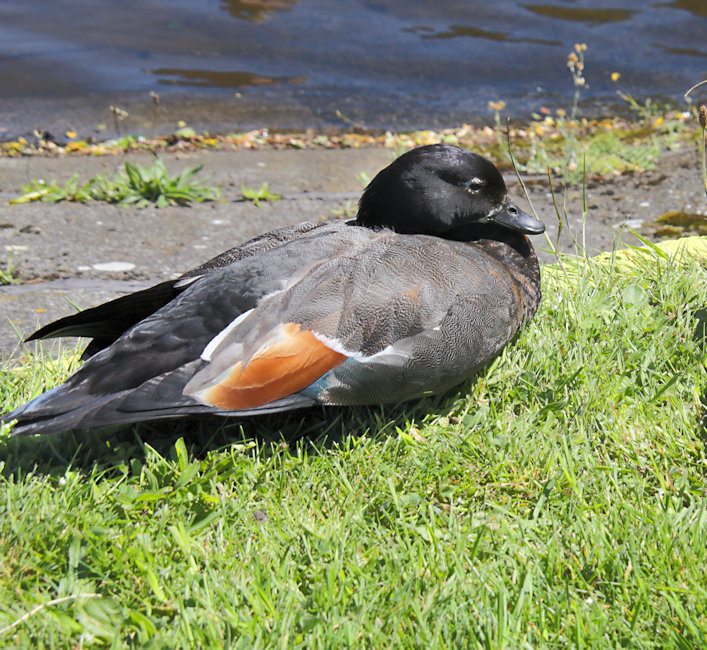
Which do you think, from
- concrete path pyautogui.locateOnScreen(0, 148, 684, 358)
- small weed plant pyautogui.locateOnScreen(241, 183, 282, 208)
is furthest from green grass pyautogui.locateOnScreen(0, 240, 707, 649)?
small weed plant pyautogui.locateOnScreen(241, 183, 282, 208)

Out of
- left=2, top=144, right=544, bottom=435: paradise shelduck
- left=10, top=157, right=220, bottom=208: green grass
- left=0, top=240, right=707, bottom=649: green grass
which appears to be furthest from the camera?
left=10, top=157, right=220, bottom=208: green grass

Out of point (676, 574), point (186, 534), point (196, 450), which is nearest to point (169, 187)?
point (196, 450)

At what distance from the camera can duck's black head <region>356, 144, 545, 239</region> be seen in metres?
3.09

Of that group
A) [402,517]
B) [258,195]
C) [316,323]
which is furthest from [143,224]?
[402,517]

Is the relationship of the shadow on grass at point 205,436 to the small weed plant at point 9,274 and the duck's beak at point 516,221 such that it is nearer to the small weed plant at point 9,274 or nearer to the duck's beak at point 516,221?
the duck's beak at point 516,221

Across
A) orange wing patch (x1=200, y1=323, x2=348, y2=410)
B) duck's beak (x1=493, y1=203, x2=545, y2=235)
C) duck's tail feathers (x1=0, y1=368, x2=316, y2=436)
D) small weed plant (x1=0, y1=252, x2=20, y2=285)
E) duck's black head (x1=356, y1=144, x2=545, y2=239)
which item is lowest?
small weed plant (x1=0, y1=252, x2=20, y2=285)

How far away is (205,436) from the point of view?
2.76 metres

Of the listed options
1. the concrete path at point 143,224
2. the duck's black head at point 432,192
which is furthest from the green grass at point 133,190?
the duck's black head at point 432,192

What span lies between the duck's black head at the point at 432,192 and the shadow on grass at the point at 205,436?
71 cm

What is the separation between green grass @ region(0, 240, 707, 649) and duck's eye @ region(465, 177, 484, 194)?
63cm

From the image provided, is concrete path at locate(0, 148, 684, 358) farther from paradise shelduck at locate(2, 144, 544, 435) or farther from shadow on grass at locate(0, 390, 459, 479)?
paradise shelduck at locate(2, 144, 544, 435)

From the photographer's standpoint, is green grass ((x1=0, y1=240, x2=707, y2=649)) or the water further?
the water

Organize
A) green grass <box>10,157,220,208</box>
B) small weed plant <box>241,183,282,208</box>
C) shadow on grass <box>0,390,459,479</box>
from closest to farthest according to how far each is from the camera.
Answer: shadow on grass <box>0,390,459,479</box> → green grass <box>10,157,220,208</box> → small weed plant <box>241,183,282,208</box>

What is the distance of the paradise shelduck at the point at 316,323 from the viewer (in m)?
2.42
